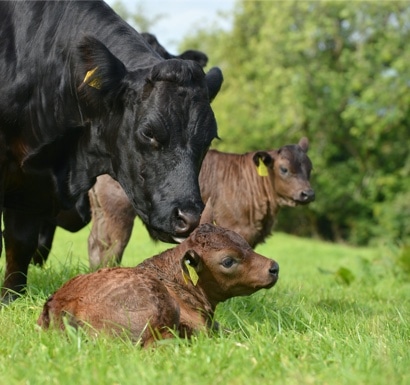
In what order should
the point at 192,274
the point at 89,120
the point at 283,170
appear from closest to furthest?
the point at 192,274, the point at 89,120, the point at 283,170

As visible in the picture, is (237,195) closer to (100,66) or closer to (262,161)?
(262,161)

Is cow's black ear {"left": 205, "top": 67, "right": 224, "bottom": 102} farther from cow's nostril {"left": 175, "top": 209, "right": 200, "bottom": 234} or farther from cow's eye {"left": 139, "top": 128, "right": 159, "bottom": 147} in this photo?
cow's nostril {"left": 175, "top": 209, "right": 200, "bottom": 234}

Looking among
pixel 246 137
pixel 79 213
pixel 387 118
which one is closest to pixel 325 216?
pixel 246 137

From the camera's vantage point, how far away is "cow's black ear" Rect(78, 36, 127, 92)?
5.00 metres

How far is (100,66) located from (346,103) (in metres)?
31.7

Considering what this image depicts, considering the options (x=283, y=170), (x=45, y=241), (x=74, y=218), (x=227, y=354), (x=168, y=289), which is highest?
(x=283, y=170)

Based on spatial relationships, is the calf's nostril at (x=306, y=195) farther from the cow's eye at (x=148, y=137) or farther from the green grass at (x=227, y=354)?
the cow's eye at (x=148, y=137)

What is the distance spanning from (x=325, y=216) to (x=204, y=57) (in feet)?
104

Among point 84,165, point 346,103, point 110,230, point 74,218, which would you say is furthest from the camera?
point 346,103

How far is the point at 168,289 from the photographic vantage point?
4895 mm

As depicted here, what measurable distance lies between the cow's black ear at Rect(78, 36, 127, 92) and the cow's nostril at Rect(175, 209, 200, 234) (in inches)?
39.6

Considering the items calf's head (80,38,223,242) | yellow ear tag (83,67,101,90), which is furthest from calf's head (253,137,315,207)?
yellow ear tag (83,67,101,90)

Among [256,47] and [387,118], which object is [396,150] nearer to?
[387,118]

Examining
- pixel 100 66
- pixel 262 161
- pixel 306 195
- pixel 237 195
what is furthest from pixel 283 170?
pixel 100 66
